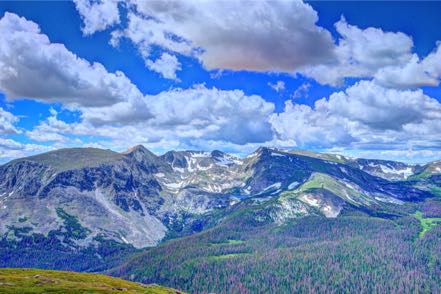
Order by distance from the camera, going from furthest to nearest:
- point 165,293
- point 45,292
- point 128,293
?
point 165,293, point 128,293, point 45,292

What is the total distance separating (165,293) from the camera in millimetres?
152125

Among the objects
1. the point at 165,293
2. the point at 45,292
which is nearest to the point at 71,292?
the point at 45,292

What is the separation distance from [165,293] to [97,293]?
117 ft

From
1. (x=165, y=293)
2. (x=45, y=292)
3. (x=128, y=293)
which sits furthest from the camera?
(x=165, y=293)

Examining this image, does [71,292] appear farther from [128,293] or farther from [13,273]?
[13,273]

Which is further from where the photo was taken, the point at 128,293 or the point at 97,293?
the point at 128,293

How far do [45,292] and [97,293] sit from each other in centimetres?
1431

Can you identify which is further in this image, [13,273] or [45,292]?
[13,273]

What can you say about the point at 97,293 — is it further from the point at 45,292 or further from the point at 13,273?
the point at 13,273

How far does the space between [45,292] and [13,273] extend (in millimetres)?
46618

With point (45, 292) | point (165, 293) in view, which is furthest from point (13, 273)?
point (165, 293)

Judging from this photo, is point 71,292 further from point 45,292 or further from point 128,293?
point 128,293

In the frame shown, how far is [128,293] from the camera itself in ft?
431

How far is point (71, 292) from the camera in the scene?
118500mm
